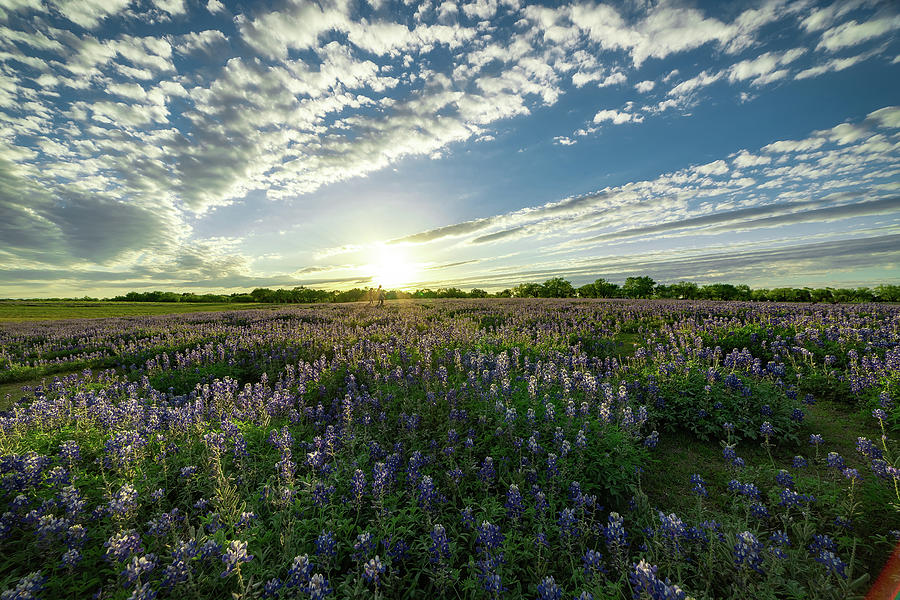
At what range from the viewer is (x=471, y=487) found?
4.14 meters

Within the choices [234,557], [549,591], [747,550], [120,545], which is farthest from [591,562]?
[120,545]

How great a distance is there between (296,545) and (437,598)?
4.37 ft

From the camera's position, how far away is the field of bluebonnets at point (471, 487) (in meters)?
2.70

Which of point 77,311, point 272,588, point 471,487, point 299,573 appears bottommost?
point 471,487

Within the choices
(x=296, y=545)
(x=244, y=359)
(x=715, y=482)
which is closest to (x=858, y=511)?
(x=715, y=482)

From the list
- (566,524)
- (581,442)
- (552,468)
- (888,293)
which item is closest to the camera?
(566,524)

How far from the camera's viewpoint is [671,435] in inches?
235

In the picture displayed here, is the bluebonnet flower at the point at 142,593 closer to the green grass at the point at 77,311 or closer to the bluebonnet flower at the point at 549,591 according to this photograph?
the bluebonnet flower at the point at 549,591

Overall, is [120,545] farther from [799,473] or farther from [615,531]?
[799,473]

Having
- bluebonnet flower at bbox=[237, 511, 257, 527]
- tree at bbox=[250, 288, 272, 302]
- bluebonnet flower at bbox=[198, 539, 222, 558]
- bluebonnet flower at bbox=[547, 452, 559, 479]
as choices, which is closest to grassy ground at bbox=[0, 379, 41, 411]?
bluebonnet flower at bbox=[237, 511, 257, 527]

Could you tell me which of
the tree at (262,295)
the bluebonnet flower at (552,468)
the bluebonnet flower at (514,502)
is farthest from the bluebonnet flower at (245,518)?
the tree at (262,295)

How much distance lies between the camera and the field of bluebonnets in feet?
8.85

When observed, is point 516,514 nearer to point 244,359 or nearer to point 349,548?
point 349,548

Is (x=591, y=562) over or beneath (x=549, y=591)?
beneath
